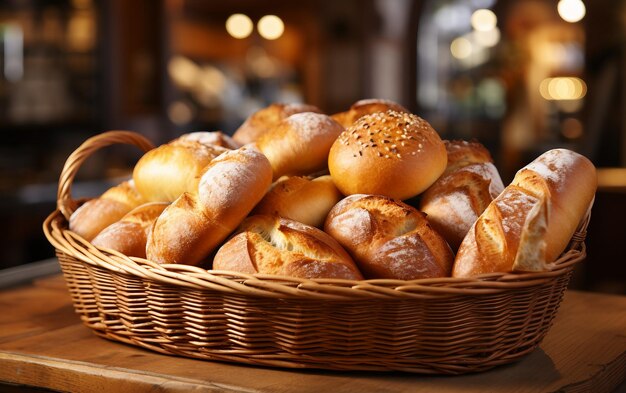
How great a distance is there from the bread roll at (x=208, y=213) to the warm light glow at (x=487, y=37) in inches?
333

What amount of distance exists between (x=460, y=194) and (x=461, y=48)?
8.62 meters

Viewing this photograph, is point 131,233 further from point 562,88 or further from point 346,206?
point 562,88

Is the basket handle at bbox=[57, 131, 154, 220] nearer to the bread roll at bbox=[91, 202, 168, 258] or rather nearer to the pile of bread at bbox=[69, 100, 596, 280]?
the pile of bread at bbox=[69, 100, 596, 280]

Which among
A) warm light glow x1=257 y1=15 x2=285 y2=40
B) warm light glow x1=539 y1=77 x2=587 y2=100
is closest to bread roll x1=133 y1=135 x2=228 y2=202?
warm light glow x1=257 y1=15 x2=285 y2=40

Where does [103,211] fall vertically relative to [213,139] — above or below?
below

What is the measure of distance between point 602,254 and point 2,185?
12.7 ft

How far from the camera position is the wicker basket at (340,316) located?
3.63ft

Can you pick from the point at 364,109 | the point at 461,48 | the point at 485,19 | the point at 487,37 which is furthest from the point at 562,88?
the point at 364,109

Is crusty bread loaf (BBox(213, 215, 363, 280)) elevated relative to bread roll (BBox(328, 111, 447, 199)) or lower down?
lower down

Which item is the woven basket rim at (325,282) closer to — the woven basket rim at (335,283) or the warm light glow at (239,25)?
the woven basket rim at (335,283)

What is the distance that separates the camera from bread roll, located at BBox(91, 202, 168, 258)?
1390 millimetres

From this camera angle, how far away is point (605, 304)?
5.63 ft

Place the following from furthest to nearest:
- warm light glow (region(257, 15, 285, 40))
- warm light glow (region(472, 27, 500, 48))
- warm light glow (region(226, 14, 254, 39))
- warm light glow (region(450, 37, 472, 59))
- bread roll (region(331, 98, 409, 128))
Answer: warm light glow (region(450, 37, 472, 59)) < warm light glow (region(472, 27, 500, 48)) < warm light glow (region(226, 14, 254, 39)) < warm light glow (region(257, 15, 285, 40)) < bread roll (region(331, 98, 409, 128))

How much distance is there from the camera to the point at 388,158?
1.38 m
